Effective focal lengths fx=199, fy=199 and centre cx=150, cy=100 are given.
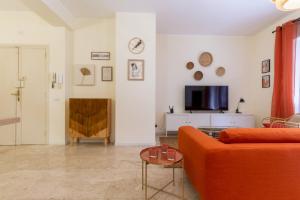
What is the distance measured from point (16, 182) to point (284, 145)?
9.52 ft

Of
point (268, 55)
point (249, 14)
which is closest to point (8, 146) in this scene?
point (249, 14)

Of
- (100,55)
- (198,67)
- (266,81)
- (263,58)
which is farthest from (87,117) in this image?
(263,58)

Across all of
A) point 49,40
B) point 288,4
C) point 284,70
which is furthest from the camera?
point 49,40

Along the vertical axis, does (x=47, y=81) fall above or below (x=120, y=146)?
above

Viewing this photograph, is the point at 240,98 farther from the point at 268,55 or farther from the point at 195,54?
the point at 195,54

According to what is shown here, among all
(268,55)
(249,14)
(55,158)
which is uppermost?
(249,14)

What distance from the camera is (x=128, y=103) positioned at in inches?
167

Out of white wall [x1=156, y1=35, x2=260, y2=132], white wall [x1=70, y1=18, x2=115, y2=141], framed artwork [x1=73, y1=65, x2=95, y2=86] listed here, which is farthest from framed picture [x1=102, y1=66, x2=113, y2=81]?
white wall [x1=156, y1=35, x2=260, y2=132]

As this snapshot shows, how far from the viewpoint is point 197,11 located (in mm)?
4020

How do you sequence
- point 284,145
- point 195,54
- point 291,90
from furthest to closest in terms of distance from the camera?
point 195,54 < point 291,90 < point 284,145

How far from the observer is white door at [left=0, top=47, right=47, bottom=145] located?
417 centimetres

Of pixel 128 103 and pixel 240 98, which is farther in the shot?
pixel 240 98

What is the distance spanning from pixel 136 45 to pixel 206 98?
2.39 m

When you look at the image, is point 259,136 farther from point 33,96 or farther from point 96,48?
point 33,96
